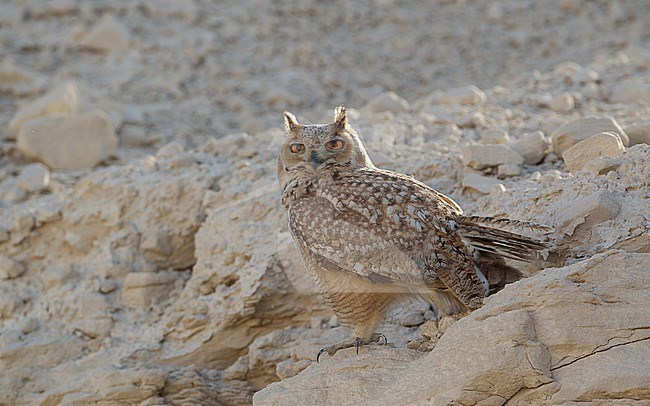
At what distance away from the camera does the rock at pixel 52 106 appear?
8234 millimetres

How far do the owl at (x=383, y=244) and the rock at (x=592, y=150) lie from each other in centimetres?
80

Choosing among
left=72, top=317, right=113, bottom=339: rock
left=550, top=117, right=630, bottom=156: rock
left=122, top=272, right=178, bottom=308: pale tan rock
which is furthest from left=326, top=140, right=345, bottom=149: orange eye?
left=72, top=317, right=113, bottom=339: rock

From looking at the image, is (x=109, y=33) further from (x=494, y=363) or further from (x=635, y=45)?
(x=494, y=363)

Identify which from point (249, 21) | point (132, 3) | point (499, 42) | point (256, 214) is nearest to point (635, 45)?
point (499, 42)

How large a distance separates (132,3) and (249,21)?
1.46 m

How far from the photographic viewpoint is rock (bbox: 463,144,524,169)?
5.42 meters

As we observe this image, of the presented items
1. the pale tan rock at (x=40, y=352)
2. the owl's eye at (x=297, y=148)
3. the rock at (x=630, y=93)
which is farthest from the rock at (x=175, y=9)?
the owl's eye at (x=297, y=148)

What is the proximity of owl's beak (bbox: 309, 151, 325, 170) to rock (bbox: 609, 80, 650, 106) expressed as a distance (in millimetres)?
3960

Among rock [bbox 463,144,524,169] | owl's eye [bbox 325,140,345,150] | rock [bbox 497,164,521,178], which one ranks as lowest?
rock [bbox 497,164,521,178]

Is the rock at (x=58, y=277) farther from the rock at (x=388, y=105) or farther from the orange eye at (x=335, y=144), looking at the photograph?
the rock at (x=388, y=105)

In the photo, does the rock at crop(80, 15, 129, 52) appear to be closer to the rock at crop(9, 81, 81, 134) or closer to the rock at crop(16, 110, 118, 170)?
the rock at crop(9, 81, 81, 134)

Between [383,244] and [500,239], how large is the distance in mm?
561

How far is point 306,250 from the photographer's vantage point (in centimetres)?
428

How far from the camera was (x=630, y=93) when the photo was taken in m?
7.54
